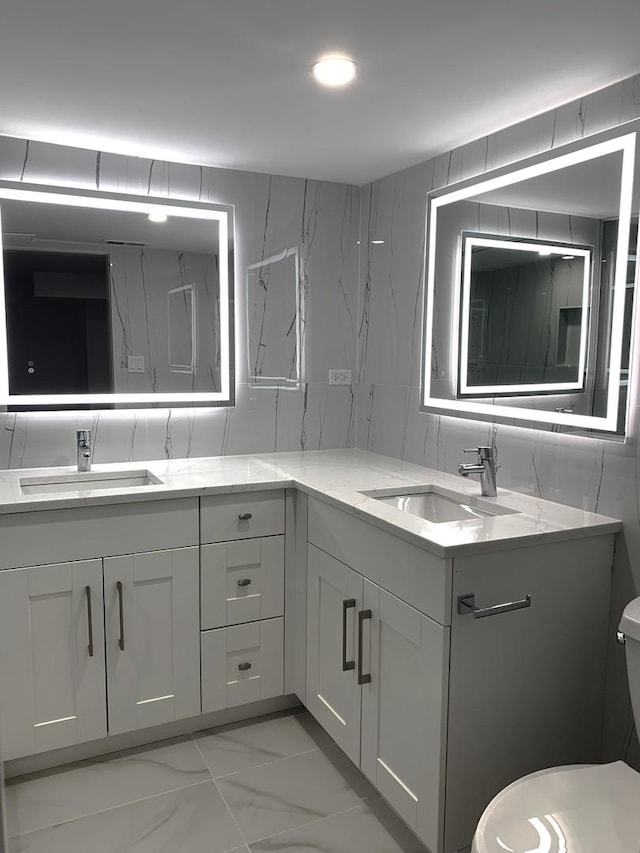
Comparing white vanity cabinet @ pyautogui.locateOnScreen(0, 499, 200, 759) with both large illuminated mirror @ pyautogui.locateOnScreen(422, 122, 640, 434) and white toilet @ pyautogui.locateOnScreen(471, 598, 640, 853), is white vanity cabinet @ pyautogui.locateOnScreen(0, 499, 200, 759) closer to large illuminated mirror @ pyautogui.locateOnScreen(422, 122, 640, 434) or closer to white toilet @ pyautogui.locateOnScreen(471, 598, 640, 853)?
large illuminated mirror @ pyautogui.locateOnScreen(422, 122, 640, 434)

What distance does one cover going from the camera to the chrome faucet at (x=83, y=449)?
8.02 feet

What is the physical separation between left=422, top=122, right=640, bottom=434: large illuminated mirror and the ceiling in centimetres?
22

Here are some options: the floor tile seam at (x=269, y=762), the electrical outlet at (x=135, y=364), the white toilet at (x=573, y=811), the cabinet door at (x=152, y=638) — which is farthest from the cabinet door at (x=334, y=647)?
the electrical outlet at (x=135, y=364)

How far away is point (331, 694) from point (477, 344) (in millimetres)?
1297

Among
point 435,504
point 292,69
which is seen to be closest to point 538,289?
point 435,504

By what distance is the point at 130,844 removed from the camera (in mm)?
1831

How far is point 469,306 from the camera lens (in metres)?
2.34

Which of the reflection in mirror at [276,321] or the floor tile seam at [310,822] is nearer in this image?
the floor tile seam at [310,822]

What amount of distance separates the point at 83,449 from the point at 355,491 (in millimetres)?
1051

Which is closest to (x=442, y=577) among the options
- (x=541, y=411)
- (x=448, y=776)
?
(x=448, y=776)

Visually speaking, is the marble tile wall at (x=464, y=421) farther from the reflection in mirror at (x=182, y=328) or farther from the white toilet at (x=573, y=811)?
Result: the reflection in mirror at (x=182, y=328)

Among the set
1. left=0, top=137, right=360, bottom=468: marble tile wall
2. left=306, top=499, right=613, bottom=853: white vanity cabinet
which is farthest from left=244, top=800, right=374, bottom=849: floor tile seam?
left=0, top=137, right=360, bottom=468: marble tile wall

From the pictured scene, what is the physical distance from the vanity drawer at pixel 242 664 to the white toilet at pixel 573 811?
1.20m

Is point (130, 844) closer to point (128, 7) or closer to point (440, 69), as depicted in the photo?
point (128, 7)
